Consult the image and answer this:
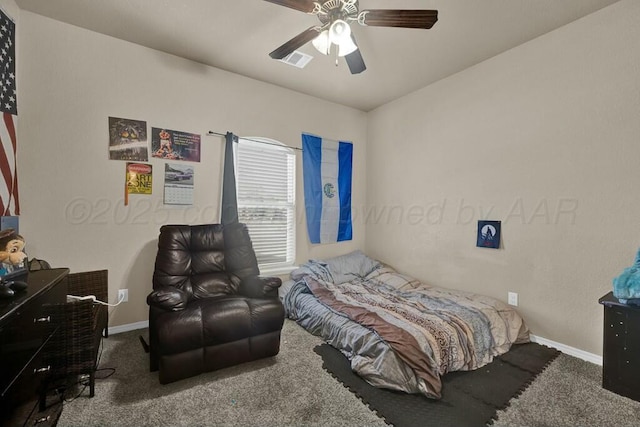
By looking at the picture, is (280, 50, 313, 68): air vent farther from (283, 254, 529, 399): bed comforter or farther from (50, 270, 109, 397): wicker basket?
(50, 270, 109, 397): wicker basket

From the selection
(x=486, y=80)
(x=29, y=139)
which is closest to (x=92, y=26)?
(x=29, y=139)

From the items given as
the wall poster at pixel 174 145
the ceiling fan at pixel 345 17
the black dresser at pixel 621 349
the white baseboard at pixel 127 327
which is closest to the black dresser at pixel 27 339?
the white baseboard at pixel 127 327

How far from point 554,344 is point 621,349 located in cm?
70

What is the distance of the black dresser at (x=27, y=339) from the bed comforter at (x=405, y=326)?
1865 millimetres

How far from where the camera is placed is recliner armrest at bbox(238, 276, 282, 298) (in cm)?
237

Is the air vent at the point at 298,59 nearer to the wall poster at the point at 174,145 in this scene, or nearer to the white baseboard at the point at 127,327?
the wall poster at the point at 174,145

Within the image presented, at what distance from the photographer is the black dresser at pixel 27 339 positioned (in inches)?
47.2

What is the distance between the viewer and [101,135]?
8.54 ft

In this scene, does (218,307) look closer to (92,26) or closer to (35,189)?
(35,189)

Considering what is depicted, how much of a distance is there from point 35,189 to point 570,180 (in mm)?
4597

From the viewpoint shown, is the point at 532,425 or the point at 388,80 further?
the point at 388,80

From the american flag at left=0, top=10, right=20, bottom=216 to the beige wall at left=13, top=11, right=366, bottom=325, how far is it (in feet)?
0.34

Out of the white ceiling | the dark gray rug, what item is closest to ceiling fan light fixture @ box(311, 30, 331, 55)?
the white ceiling

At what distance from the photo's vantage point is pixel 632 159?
83.1 inches
